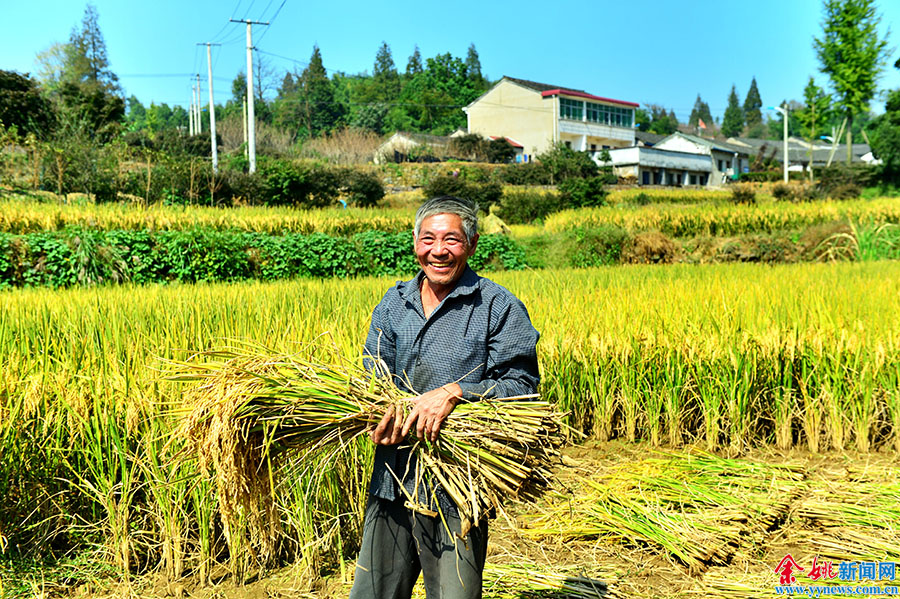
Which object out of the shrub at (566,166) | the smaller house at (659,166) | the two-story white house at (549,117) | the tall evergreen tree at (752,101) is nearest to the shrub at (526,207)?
the shrub at (566,166)

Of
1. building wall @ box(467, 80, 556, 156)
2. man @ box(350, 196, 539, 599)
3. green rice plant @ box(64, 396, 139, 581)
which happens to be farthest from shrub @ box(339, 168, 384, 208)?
building wall @ box(467, 80, 556, 156)

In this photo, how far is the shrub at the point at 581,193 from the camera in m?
25.0

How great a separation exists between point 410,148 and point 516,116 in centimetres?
1207

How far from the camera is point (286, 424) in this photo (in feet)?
6.15

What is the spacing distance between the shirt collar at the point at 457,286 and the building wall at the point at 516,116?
174 feet

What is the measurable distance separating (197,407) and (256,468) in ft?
0.93

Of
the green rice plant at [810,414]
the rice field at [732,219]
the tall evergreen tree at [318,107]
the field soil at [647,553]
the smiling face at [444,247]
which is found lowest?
the field soil at [647,553]

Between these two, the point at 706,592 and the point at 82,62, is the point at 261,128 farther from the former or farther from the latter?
the point at 706,592

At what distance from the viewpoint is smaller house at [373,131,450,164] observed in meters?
46.0

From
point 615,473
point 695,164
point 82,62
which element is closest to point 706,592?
point 615,473

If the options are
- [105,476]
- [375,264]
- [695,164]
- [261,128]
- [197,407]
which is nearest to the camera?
[197,407]

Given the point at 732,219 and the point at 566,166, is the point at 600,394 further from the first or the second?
the point at 566,166

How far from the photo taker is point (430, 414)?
65.8 inches

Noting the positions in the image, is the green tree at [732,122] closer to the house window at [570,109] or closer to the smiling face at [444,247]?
the house window at [570,109]
